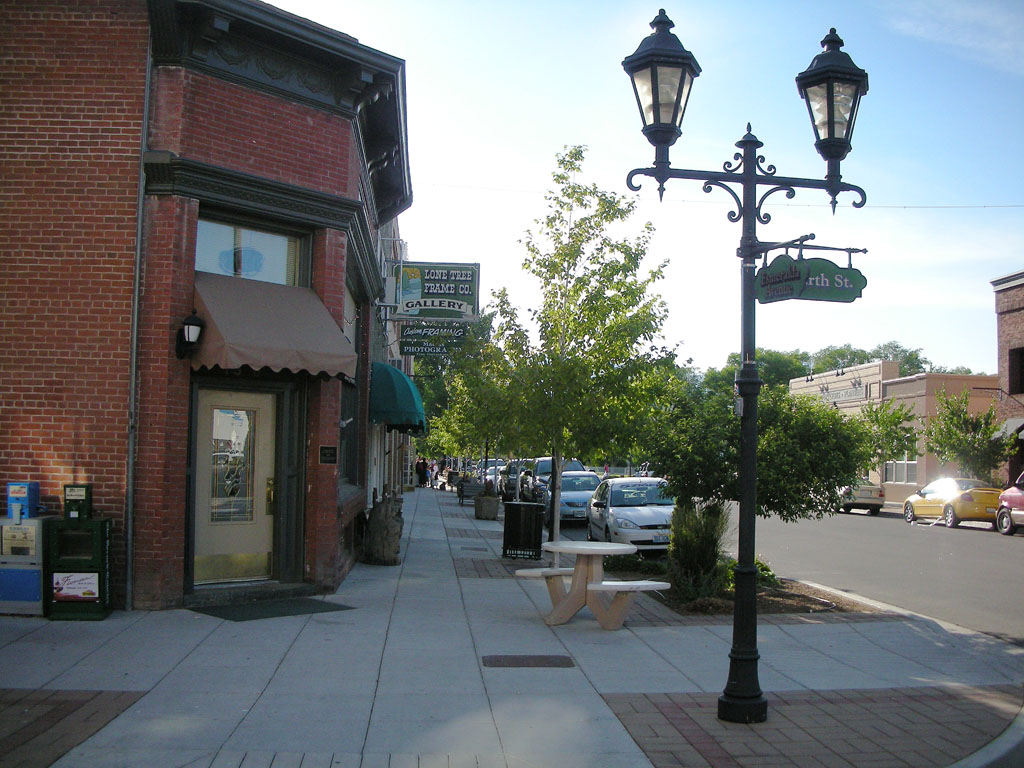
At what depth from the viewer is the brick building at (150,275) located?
9.45 metres

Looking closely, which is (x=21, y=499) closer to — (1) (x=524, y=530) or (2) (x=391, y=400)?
(2) (x=391, y=400)

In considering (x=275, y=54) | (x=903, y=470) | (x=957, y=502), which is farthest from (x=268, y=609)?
(x=903, y=470)

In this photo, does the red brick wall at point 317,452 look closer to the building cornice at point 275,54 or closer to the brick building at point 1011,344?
the building cornice at point 275,54

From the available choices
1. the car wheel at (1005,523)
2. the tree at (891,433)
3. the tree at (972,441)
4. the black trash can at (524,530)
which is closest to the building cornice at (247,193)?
the black trash can at (524,530)

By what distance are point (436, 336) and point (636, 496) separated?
5.05 meters

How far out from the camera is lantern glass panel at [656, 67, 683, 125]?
261 inches

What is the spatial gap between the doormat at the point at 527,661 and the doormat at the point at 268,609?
8.86 ft

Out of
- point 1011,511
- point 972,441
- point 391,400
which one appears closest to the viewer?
point 391,400

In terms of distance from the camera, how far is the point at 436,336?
17.9 metres

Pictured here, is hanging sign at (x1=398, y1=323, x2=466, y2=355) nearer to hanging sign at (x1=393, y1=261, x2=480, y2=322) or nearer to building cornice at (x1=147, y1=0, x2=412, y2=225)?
hanging sign at (x1=393, y1=261, x2=480, y2=322)

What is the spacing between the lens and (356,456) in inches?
614

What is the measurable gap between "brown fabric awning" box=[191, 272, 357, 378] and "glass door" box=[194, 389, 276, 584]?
35.1 inches

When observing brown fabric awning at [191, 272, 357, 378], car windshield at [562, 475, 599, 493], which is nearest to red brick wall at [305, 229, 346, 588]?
brown fabric awning at [191, 272, 357, 378]

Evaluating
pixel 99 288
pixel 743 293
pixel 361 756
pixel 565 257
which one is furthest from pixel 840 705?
pixel 565 257
